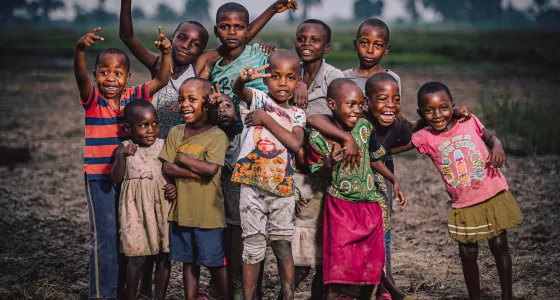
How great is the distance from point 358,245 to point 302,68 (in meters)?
1.22

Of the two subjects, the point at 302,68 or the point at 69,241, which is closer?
the point at 302,68

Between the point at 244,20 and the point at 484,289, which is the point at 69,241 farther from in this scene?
the point at 484,289

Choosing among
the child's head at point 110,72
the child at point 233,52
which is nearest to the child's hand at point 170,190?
the child at point 233,52

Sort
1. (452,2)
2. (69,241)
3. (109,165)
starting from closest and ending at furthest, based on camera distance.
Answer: (109,165) < (69,241) < (452,2)

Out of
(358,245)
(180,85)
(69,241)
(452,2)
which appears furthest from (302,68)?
(452,2)

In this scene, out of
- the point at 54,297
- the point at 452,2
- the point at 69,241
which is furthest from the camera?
the point at 452,2

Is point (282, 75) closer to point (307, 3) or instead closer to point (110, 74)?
point (110, 74)

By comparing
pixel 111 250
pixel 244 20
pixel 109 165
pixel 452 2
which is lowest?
pixel 111 250

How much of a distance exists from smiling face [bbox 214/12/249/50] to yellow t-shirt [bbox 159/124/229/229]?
0.65m

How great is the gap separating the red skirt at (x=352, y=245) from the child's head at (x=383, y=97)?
0.56 meters

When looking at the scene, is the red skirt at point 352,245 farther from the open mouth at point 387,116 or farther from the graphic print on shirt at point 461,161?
the graphic print on shirt at point 461,161

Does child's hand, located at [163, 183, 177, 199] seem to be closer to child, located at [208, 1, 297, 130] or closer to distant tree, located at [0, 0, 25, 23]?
child, located at [208, 1, 297, 130]

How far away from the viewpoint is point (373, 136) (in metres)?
3.65

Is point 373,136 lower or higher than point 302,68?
lower
